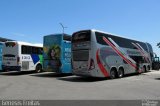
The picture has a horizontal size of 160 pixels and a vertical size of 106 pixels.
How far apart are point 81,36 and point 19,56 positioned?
21.4 feet

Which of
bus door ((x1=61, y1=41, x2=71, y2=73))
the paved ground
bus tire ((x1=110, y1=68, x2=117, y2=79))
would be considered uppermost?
bus door ((x1=61, y1=41, x2=71, y2=73))

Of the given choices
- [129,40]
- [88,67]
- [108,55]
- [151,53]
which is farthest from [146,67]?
[88,67]

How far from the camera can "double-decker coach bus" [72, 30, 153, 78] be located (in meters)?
17.0

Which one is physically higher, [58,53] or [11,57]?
[58,53]

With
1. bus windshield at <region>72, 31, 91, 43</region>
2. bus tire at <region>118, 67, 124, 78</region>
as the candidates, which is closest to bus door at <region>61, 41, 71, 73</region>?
bus windshield at <region>72, 31, 91, 43</region>

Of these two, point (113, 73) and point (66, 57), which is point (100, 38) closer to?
point (113, 73)

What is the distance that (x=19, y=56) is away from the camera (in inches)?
837

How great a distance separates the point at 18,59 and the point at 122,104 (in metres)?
14.3

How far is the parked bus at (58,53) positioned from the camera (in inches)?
779

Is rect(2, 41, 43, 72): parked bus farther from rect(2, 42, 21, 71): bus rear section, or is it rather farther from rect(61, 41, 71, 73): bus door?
rect(61, 41, 71, 73): bus door

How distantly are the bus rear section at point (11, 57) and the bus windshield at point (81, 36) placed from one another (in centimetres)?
582

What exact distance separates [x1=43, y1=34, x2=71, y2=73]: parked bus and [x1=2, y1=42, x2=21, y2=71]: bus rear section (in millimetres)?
2475

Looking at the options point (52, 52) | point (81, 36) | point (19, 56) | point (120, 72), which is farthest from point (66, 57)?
point (120, 72)

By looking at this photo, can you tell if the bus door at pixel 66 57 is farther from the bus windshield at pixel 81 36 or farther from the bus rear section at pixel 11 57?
the bus rear section at pixel 11 57
